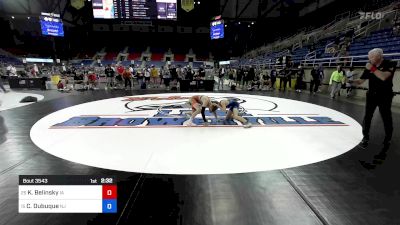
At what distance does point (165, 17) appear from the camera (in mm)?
18031

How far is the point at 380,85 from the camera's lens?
3785 millimetres

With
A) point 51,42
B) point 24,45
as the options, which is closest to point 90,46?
point 51,42

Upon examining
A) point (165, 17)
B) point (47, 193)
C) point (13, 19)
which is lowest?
point (47, 193)

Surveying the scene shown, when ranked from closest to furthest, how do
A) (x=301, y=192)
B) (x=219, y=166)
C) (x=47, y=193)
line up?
(x=47, y=193) → (x=301, y=192) → (x=219, y=166)

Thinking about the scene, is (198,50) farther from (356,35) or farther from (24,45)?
(356,35)

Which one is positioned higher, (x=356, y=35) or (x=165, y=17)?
(x=165, y=17)

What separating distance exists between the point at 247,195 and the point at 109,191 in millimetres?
1458

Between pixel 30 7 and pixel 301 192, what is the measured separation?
35052 millimetres

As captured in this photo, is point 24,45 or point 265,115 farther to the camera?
point 24,45

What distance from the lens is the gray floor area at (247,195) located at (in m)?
2.05

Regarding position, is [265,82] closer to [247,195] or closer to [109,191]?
[247,195]

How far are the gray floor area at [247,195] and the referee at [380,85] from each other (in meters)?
0.70

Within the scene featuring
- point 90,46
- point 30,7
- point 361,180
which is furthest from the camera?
point 90,46
